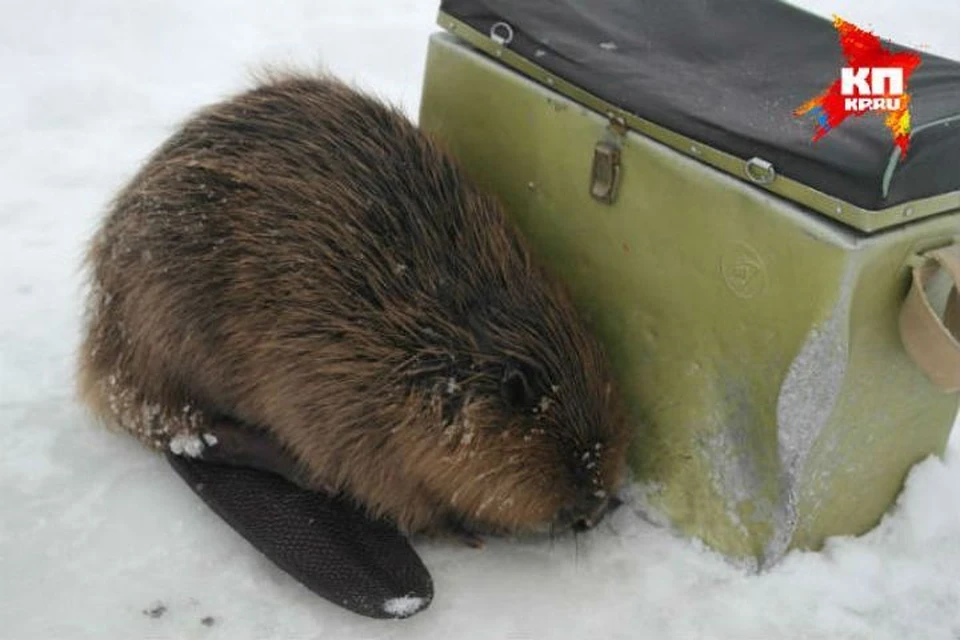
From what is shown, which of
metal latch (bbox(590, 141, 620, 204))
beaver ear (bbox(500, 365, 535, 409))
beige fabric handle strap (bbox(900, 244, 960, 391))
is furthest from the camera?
metal latch (bbox(590, 141, 620, 204))

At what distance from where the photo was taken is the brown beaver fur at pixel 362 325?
2.19 meters

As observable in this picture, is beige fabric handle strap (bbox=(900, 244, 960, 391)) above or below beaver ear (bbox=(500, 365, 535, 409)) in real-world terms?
above

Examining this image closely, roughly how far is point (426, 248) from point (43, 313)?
1244 millimetres

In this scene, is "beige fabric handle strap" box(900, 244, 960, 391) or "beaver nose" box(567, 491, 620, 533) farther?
"beaver nose" box(567, 491, 620, 533)

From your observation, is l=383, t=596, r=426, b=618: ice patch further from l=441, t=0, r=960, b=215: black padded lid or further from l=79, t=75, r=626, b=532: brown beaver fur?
l=441, t=0, r=960, b=215: black padded lid

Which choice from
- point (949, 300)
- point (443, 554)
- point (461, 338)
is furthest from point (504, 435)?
point (949, 300)

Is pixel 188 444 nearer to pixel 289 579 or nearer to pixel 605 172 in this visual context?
pixel 289 579

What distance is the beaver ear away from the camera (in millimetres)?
2139

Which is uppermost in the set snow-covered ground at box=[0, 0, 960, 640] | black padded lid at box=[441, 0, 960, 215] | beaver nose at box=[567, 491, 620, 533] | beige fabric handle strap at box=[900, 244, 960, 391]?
black padded lid at box=[441, 0, 960, 215]

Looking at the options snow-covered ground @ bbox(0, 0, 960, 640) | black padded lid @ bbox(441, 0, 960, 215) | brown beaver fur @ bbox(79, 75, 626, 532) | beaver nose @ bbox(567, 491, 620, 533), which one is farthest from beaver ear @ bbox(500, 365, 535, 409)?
black padded lid @ bbox(441, 0, 960, 215)

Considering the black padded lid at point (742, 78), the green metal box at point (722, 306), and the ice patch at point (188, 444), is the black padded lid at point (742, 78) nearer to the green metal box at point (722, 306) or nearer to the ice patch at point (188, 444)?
the green metal box at point (722, 306)

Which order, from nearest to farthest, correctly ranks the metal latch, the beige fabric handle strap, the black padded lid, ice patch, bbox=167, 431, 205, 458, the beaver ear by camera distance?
the black padded lid, the beige fabric handle strap, the beaver ear, the metal latch, ice patch, bbox=167, 431, 205, 458

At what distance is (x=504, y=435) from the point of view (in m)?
2.16

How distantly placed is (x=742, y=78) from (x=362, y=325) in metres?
0.88
